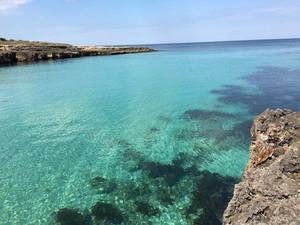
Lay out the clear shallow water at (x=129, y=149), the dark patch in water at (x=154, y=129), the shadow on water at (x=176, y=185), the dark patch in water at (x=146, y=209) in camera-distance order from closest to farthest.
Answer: the shadow on water at (x=176, y=185) → the dark patch in water at (x=146, y=209) → the clear shallow water at (x=129, y=149) → the dark patch in water at (x=154, y=129)

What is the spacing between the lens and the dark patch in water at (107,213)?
14.7 meters

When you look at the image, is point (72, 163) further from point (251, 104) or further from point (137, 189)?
point (251, 104)

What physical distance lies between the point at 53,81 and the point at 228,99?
3408cm

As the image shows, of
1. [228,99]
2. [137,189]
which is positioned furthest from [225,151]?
[228,99]

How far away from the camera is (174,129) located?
27.4m

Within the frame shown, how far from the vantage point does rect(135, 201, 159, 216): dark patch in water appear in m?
15.1

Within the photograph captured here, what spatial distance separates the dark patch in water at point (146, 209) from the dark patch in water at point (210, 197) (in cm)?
170

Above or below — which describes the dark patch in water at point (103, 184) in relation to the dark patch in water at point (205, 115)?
above

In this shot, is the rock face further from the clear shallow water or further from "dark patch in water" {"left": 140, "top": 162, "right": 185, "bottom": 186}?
"dark patch in water" {"left": 140, "top": 162, "right": 185, "bottom": 186}

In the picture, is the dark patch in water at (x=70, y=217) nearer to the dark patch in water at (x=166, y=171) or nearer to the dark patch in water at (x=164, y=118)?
the dark patch in water at (x=166, y=171)

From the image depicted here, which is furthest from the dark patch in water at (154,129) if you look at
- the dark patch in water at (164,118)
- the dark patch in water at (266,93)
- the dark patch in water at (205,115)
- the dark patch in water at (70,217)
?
the dark patch in water at (70,217)

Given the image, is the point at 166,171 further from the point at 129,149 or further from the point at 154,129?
the point at 154,129

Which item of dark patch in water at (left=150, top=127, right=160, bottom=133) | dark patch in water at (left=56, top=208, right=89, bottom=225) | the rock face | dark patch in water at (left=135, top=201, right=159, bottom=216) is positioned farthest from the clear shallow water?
the rock face

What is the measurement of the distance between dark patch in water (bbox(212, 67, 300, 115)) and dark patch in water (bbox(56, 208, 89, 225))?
22219 millimetres
